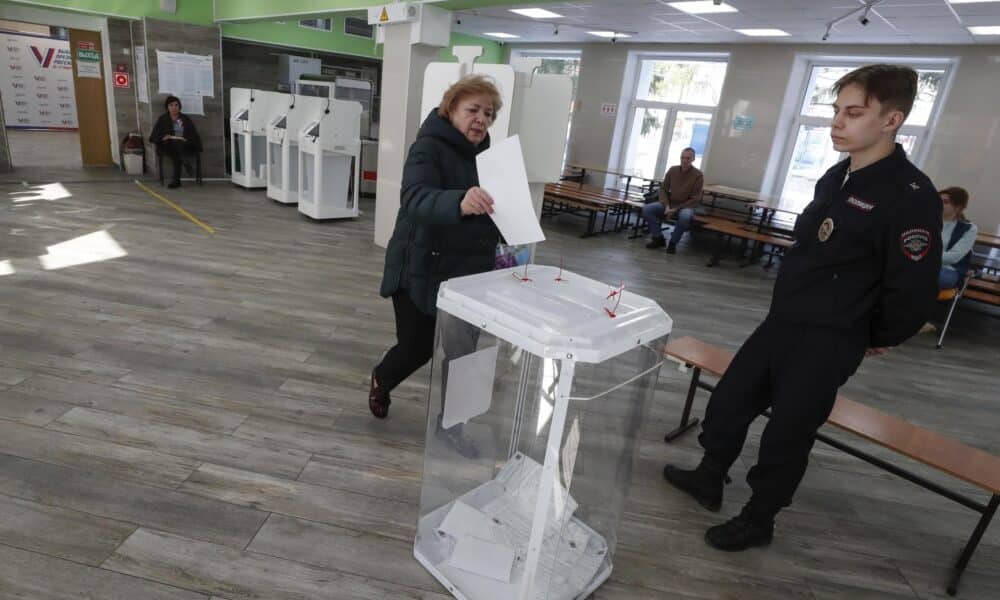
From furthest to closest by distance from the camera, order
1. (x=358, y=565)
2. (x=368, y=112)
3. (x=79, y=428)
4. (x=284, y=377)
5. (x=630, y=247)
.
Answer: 1. (x=368, y=112)
2. (x=630, y=247)
3. (x=284, y=377)
4. (x=79, y=428)
5. (x=358, y=565)

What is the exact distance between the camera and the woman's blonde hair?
1.69 m

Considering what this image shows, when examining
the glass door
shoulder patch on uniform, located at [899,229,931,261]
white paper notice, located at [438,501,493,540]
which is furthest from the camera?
the glass door

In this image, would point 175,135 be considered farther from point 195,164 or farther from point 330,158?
point 330,158

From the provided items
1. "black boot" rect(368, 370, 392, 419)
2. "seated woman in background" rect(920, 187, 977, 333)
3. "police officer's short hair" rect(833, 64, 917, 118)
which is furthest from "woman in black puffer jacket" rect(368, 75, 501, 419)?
"seated woman in background" rect(920, 187, 977, 333)

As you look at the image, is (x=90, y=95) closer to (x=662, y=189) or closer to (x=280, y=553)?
(x=662, y=189)

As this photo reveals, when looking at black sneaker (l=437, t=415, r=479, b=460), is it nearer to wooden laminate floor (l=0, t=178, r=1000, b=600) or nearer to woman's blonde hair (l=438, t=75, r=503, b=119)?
wooden laminate floor (l=0, t=178, r=1000, b=600)

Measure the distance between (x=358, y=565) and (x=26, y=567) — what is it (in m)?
0.93

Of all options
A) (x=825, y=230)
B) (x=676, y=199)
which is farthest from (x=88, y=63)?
(x=825, y=230)

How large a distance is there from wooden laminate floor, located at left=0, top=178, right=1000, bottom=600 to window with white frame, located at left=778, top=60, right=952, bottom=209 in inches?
186

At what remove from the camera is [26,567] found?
5.14ft

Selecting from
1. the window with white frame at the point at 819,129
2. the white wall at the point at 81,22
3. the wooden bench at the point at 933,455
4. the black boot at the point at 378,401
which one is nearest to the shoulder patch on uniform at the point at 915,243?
the wooden bench at the point at 933,455

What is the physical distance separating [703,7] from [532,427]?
6231 mm

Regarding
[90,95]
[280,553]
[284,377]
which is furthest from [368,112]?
[280,553]

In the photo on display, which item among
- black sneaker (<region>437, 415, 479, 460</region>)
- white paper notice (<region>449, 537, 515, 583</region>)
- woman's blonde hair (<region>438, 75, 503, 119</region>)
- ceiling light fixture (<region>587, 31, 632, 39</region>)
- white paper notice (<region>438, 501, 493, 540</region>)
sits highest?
ceiling light fixture (<region>587, 31, 632, 39</region>)
